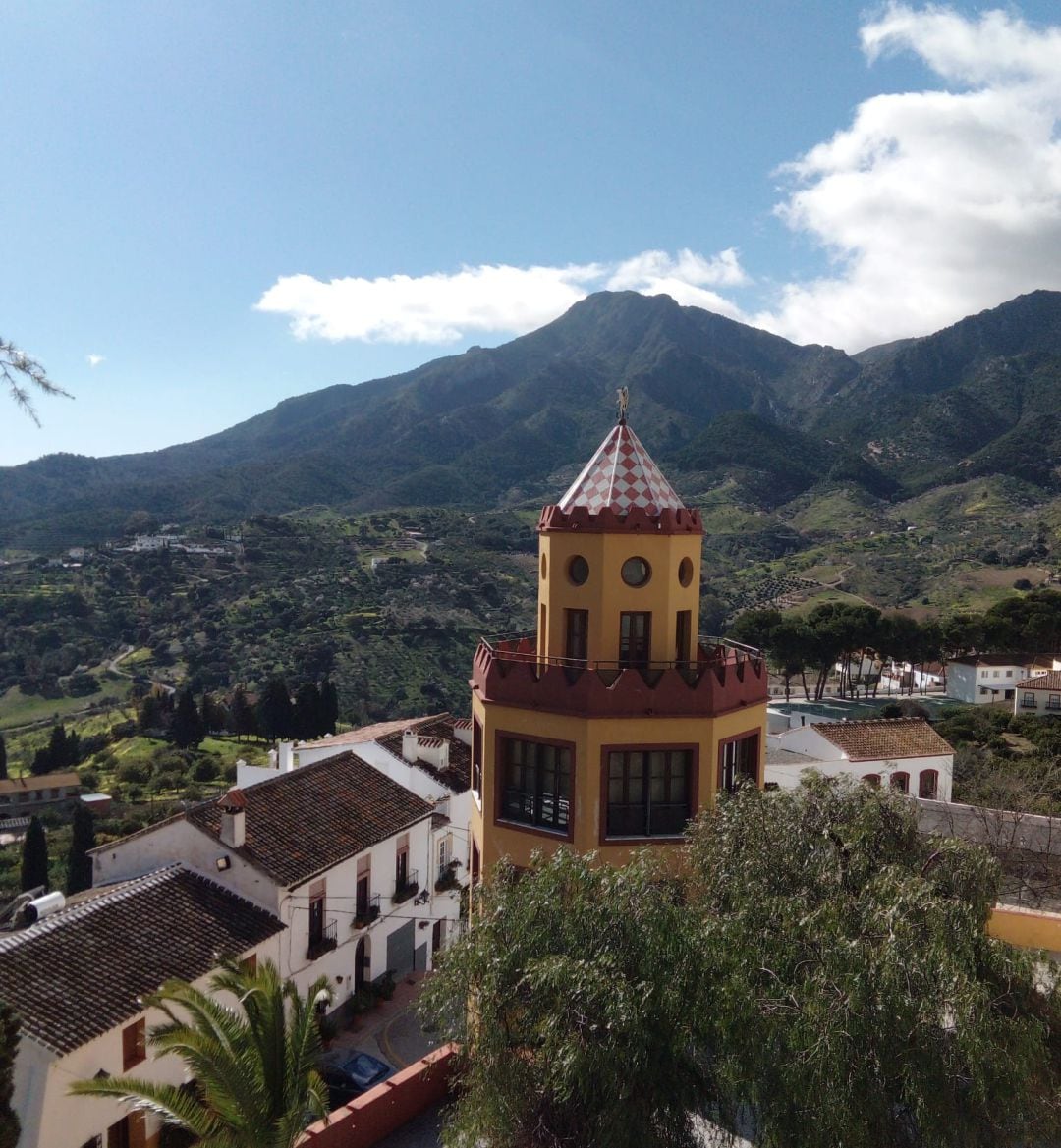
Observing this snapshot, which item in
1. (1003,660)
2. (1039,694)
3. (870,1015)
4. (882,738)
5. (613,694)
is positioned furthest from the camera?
(1003,660)

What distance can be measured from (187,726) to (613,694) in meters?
65.5

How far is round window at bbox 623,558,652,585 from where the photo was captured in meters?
13.5

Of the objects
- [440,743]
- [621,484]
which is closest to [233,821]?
[440,743]

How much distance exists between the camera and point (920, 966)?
308 inches

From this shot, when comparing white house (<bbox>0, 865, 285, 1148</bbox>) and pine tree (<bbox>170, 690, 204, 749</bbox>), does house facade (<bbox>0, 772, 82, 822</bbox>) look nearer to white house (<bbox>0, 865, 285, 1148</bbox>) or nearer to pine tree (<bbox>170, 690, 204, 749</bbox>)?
pine tree (<bbox>170, 690, 204, 749</bbox>)

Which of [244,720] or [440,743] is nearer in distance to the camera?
[440,743]

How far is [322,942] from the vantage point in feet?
75.6

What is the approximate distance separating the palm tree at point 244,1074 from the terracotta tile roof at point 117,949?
16.2ft

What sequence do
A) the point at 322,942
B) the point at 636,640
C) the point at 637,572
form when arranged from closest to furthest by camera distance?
1. the point at 637,572
2. the point at 636,640
3. the point at 322,942

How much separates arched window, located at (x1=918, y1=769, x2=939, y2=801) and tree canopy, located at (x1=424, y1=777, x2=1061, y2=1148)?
2771 centimetres

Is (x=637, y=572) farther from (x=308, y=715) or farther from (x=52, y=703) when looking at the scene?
(x=52, y=703)

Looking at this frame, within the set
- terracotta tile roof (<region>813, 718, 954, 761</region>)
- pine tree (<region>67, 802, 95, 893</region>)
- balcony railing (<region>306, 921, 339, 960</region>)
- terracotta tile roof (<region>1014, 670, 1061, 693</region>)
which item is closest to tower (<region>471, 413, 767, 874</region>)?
balcony railing (<region>306, 921, 339, 960</region>)

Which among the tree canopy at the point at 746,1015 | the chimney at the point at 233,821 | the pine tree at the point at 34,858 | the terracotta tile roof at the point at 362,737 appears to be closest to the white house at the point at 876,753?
the terracotta tile roof at the point at 362,737

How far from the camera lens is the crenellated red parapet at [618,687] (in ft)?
42.2
